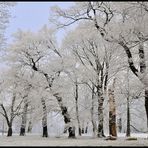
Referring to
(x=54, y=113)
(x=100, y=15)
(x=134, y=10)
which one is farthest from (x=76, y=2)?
(x=54, y=113)

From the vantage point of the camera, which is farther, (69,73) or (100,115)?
(69,73)

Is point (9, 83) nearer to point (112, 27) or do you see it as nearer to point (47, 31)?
point (47, 31)

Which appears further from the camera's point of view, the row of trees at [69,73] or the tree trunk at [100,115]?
the tree trunk at [100,115]

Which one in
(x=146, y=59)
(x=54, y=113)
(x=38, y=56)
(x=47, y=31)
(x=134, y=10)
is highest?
(x=47, y=31)

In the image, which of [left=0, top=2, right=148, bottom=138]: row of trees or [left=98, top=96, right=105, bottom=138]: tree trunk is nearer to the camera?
[left=0, top=2, right=148, bottom=138]: row of trees

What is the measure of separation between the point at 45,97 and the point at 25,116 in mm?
10936

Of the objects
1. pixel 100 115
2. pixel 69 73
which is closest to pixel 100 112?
pixel 100 115

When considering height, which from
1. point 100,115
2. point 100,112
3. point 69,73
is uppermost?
point 69,73

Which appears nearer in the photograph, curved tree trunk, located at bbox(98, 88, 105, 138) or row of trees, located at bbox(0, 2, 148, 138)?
row of trees, located at bbox(0, 2, 148, 138)

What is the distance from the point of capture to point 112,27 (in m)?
17.5

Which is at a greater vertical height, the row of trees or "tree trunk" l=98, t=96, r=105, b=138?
the row of trees

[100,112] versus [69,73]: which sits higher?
[69,73]

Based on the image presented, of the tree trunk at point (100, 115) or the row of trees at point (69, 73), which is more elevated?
the row of trees at point (69, 73)

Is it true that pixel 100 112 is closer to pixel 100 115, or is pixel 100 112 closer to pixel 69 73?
pixel 100 115
